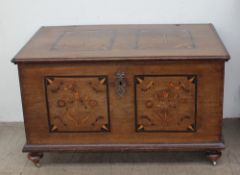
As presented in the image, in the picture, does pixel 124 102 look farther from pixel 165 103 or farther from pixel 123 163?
pixel 123 163

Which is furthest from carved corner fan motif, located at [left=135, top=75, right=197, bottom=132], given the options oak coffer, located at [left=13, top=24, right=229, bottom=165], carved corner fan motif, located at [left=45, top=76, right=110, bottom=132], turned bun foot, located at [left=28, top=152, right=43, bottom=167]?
turned bun foot, located at [left=28, top=152, right=43, bottom=167]

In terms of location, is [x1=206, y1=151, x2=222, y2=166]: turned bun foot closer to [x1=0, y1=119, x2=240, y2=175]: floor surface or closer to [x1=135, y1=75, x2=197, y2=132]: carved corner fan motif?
[x1=0, y1=119, x2=240, y2=175]: floor surface

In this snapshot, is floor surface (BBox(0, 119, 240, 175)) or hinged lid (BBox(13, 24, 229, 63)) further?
floor surface (BBox(0, 119, 240, 175))

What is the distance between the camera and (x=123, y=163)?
228 cm

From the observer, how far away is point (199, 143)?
7.04ft

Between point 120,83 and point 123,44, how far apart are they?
19 centimetres

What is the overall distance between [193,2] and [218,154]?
2.38 ft

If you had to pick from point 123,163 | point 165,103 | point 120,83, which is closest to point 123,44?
point 120,83

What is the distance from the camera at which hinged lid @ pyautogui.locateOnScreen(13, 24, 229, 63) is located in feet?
6.61

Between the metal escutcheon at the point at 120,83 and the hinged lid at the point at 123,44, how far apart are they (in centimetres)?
7

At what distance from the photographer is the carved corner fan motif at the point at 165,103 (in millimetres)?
2047

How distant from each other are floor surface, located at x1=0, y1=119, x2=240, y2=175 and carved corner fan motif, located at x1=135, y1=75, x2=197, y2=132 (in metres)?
0.20

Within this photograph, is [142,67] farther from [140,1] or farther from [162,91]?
[140,1]

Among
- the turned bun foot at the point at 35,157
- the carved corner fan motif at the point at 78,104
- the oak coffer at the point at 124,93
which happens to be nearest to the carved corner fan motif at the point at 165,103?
the oak coffer at the point at 124,93
